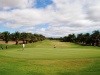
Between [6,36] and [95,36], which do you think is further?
[6,36]

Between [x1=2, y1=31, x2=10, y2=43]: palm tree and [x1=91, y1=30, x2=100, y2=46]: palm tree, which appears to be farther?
[x1=2, y1=31, x2=10, y2=43]: palm tree

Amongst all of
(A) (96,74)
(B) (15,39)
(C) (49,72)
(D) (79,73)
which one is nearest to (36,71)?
(C) (49,72)

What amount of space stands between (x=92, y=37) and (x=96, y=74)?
129 m

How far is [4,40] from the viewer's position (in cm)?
14550

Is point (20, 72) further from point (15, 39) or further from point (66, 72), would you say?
point (15, 39)

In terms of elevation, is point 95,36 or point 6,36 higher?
point 6,36

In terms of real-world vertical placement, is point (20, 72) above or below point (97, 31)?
below

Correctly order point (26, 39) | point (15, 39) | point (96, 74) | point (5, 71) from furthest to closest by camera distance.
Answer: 1. point (26, 39)
2. point (15, 39)
3. point (5, 71)
4. point (96, 74)

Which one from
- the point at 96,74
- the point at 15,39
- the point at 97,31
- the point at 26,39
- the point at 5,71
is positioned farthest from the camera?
the point at 26,39

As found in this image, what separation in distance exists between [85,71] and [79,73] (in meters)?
1.07

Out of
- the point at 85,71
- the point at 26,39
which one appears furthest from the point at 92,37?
the point at 85,71

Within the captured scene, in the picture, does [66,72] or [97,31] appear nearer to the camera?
[66,72]

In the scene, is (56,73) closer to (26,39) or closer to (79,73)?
(79,73)

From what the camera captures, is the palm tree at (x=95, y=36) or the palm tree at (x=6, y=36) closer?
the palm tree at (x=95, y=36)
